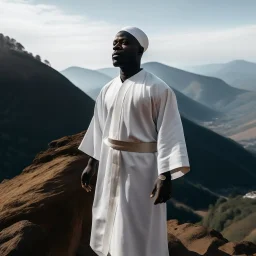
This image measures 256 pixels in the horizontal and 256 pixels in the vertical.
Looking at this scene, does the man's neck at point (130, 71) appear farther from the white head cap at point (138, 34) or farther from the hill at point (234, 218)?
the hill at point (234, 218)

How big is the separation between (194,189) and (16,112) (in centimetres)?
3239

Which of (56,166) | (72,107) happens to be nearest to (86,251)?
(56,166)

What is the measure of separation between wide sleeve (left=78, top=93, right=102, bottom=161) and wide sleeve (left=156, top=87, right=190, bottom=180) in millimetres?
799

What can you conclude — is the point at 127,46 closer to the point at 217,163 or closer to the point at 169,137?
the point at 169,137

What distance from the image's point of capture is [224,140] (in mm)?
112562

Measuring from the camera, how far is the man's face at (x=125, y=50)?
11.6ft

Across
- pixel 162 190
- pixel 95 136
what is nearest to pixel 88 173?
pixel 95 136

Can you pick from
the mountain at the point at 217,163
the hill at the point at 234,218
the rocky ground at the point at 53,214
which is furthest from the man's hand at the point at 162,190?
the mountain at the point at 217,163

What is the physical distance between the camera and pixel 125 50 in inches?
139

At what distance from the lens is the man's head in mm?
3531

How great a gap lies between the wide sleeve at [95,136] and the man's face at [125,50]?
491 mm

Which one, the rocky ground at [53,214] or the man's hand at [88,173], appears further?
the rocky ground at [53,214]

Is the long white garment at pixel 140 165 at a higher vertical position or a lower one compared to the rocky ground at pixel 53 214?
higher

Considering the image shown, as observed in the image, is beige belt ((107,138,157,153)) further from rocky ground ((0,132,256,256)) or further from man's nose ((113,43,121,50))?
rocky ground ((0,132,256,256))
